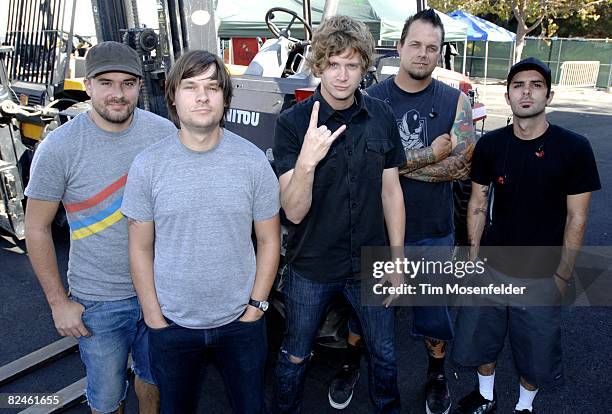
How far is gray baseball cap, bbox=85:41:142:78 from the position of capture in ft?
6.98

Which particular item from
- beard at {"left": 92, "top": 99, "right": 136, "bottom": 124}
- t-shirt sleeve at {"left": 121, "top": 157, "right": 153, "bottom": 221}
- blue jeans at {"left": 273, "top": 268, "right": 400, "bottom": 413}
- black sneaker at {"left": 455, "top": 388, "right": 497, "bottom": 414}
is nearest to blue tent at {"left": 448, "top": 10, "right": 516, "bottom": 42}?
black sneaker at {"left": 455, "top": 388, "right": 497, "bottom": 414}

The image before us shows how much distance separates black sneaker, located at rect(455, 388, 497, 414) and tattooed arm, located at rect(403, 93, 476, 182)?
4.12ft

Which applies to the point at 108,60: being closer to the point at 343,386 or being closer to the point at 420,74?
the point at 420,74

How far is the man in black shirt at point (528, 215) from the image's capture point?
251 cm

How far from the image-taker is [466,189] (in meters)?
4.49

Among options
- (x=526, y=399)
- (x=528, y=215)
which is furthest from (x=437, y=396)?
(x=528, y=215)

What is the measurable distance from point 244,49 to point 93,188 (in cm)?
640

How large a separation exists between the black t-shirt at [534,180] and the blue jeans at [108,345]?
1.83 meters

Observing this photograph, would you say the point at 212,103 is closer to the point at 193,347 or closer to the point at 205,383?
the point at 193,347

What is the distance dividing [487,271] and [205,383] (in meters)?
1.81

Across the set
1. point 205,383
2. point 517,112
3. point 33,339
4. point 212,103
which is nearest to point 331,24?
point 212,103

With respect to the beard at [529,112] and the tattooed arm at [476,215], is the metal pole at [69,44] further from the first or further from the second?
the beard at [529,112]

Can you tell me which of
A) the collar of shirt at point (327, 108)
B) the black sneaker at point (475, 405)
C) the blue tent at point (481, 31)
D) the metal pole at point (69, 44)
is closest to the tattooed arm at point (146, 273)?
the collar of shirt at point (327, 108)

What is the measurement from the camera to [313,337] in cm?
249
